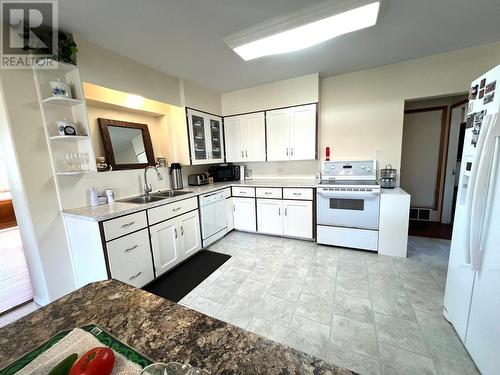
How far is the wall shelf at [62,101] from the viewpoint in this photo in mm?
1779

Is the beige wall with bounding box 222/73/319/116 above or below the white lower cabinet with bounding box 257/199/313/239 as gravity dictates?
above

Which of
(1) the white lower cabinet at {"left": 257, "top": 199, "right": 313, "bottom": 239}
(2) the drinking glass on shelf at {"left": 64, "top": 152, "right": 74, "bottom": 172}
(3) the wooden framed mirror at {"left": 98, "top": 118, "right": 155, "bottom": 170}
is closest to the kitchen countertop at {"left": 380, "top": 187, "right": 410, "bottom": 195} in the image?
(1) the white lower cabinet at {"left": 257, "top": 199, "right": 313, "bottom": 239}

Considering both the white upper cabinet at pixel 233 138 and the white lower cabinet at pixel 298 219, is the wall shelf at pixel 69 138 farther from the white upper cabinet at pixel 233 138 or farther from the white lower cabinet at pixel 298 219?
the white lower cabinet at pixel 298 219

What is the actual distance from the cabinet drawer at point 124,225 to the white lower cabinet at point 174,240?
6.1 inches

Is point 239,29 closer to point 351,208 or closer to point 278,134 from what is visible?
point 278,134

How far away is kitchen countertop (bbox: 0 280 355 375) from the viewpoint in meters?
0.54

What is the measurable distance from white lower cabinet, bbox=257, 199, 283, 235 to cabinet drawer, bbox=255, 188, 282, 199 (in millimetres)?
69

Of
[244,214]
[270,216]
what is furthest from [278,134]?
[244,214]

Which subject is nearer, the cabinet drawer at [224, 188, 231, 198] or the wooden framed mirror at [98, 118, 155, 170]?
the wooden framed mirror at [98, 118, 155, 170]

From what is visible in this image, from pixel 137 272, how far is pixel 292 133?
282 centimetres

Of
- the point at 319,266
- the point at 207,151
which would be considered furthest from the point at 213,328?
the point at 207,151

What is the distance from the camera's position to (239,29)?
191 cm

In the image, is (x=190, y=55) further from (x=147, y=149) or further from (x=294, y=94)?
(x=294, y=94)

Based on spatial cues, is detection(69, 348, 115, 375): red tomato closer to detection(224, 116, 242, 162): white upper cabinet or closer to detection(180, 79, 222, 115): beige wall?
detection(180, 79, 222, 115): beige wall
